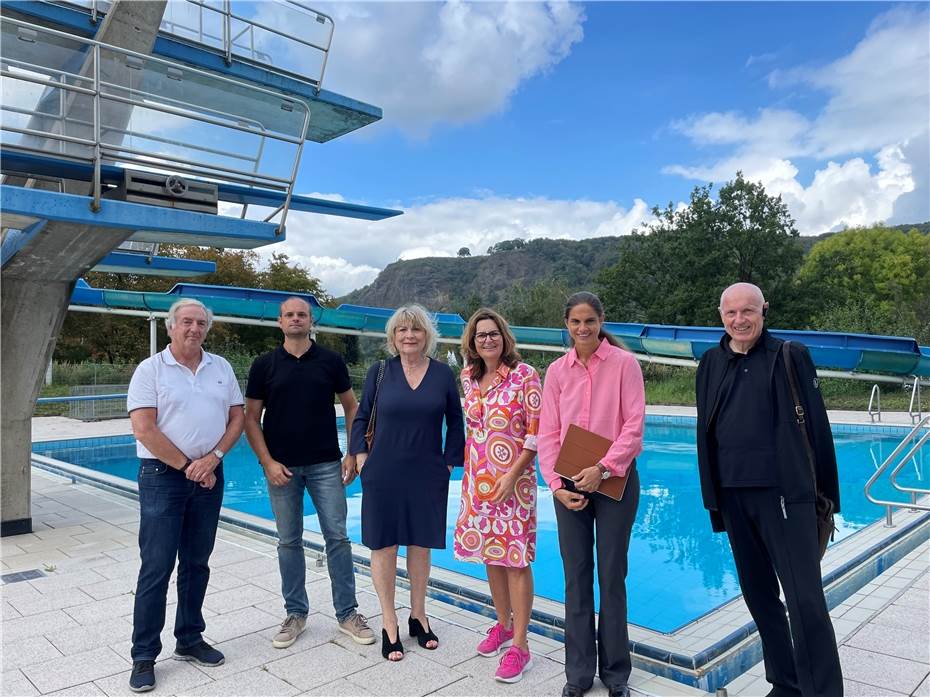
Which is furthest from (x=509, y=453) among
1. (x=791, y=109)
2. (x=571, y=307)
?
(x=791, y=109)

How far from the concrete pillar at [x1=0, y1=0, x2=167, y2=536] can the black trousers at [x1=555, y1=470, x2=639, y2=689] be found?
4.33 meters

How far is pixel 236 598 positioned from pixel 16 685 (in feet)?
4.37

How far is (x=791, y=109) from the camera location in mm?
27672

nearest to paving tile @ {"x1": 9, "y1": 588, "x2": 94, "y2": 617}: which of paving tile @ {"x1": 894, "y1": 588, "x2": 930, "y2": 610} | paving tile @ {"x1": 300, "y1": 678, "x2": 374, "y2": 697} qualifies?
paving tile @ {"x1": 300, "y1": 678, "x2": 374, "y2": 697}

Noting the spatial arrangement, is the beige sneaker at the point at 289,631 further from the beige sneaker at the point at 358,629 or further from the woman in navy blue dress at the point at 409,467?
the woman in navy blue dress at the point at 409,467

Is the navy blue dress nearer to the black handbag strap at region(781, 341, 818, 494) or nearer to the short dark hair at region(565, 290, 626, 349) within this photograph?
the short dark hair at region(565, 290, 626, 349)

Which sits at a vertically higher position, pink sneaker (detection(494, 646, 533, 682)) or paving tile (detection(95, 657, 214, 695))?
pink sneaker (detection(494, 646, 533, 682))

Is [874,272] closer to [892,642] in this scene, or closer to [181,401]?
[892,642]

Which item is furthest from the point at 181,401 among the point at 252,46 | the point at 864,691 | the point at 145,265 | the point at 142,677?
the point at 145,265

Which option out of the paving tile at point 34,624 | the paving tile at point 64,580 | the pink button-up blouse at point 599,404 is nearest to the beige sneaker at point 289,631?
the paving tile at point 34,624

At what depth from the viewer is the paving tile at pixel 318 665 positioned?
306cm

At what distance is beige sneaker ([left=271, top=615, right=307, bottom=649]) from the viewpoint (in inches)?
135

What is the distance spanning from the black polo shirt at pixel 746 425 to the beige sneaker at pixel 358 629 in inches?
80.8

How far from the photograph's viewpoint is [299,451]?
3.54 m
